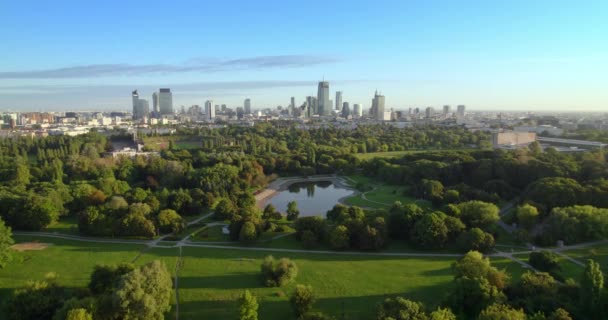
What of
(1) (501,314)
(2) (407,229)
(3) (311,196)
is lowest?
(3) (311,196)

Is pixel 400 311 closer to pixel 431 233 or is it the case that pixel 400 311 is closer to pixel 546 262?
pixel 546 262

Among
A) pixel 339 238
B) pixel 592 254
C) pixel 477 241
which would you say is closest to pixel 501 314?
pixel 477 241

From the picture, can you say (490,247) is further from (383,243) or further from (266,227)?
(266,227)

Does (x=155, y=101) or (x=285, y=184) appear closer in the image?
(x=285, y=184)

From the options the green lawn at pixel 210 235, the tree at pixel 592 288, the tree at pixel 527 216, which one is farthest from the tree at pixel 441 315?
the green lawn at pixel 210 235

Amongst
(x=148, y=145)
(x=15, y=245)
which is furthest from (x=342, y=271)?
(x=148, y=145)

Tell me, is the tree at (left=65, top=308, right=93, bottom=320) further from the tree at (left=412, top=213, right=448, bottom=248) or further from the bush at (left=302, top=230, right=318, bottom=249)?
the tree at (left=412, top=213, right=448, bottom=248)
